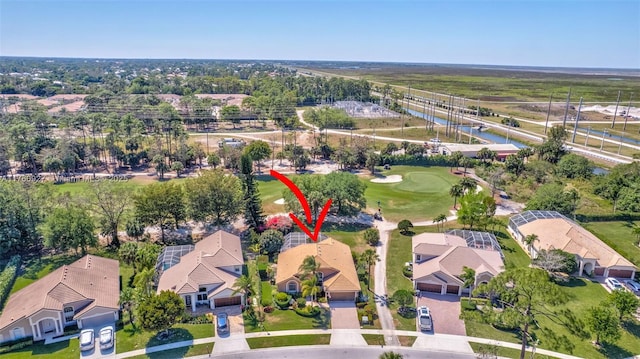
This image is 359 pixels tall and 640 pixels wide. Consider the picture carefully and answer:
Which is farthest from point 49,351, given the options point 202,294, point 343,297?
point 343,297

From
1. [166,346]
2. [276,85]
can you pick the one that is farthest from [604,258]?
[276,85]

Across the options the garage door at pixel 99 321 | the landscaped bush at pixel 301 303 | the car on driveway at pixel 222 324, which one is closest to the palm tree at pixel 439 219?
the landscaped bush at pixel 301 303

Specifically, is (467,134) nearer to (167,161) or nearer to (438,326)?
(167,161)

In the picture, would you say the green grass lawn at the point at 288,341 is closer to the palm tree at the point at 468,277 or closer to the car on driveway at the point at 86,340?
the car on driveway at the point at 86,340

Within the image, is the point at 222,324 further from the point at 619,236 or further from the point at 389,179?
the point at 619,236

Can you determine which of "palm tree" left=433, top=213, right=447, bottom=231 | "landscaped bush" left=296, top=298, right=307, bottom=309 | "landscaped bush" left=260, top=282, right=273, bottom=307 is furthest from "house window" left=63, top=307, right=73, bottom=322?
"palm tree" left=433, top=213, right=447, bottom=231

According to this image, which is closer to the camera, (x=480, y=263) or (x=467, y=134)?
(x=480, y=263)

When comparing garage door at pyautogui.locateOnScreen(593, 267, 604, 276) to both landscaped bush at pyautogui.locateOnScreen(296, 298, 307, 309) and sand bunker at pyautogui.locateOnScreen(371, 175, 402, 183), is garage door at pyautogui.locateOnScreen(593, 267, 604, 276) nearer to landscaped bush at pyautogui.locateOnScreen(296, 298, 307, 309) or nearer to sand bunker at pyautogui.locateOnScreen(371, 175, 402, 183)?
landscaped bush at pyautogui.locateOnScreen(296, 298, 307, 309)
